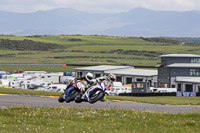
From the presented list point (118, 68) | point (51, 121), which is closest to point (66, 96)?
point (51, 121)

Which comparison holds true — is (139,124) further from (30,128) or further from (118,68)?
(118,68)

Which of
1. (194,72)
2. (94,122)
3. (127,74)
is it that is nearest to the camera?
(94,122)

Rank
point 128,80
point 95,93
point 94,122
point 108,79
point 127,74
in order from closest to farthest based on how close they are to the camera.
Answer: point 94,122, point 108,79, point 95,93, point 127,74, point 128,80

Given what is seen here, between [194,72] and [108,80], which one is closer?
[108,80]

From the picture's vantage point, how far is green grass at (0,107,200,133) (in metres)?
15.3

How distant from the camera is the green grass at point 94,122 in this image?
15343 millimetres

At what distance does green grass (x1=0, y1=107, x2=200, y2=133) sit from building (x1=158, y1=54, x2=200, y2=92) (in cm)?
5709

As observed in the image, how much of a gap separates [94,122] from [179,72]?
222 feet

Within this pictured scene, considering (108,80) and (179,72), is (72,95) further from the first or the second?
(179,72)

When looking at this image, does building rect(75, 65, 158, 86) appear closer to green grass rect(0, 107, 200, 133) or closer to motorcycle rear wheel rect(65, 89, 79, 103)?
motorcycle rear wheel rect(65, 89, 79, 103)

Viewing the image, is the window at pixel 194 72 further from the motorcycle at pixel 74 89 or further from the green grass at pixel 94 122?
the green grass at pixel 94 122

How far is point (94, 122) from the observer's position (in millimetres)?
17438

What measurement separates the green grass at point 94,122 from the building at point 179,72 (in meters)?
57.1

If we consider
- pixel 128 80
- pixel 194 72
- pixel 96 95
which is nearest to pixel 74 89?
pixel 96 95
